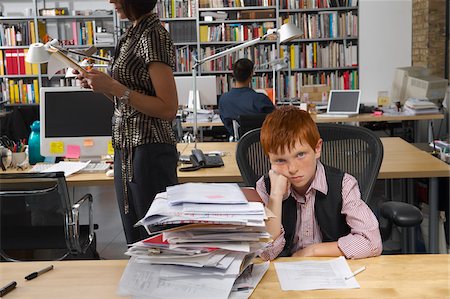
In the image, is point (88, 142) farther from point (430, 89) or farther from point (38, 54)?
point (430, 89)

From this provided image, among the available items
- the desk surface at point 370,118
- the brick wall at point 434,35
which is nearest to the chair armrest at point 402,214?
the desk surface at point 370,118

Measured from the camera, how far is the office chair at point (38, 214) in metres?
2.45

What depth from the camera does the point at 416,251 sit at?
122 inches

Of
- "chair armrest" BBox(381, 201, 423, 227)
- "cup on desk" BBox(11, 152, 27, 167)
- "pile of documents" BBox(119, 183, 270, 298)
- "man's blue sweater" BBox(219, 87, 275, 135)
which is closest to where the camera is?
"pile of documents" BBox(119, 183, 270, 298)

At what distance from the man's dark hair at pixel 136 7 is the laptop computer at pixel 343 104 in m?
3.58

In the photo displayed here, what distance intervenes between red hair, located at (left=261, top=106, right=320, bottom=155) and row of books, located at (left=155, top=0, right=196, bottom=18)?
577cm

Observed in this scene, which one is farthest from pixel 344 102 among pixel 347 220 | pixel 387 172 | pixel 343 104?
pixel 347 220

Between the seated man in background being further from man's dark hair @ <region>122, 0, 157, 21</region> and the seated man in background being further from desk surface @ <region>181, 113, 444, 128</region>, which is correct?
man's dark hair @ <region>122, 0, 157, 21</region>

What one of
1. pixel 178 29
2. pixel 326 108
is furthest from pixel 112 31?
pixel 326 108

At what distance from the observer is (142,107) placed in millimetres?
2123

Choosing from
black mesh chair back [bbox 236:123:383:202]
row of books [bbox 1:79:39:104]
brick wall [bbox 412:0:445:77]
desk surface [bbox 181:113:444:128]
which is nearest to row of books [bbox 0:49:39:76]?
row of books [bbox 1:79:39:104]

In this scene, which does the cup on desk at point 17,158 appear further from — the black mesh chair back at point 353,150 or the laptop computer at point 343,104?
the laptop computer at point 343,104

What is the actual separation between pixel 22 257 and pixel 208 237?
7.38 feet

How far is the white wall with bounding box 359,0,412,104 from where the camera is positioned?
24.0ft
